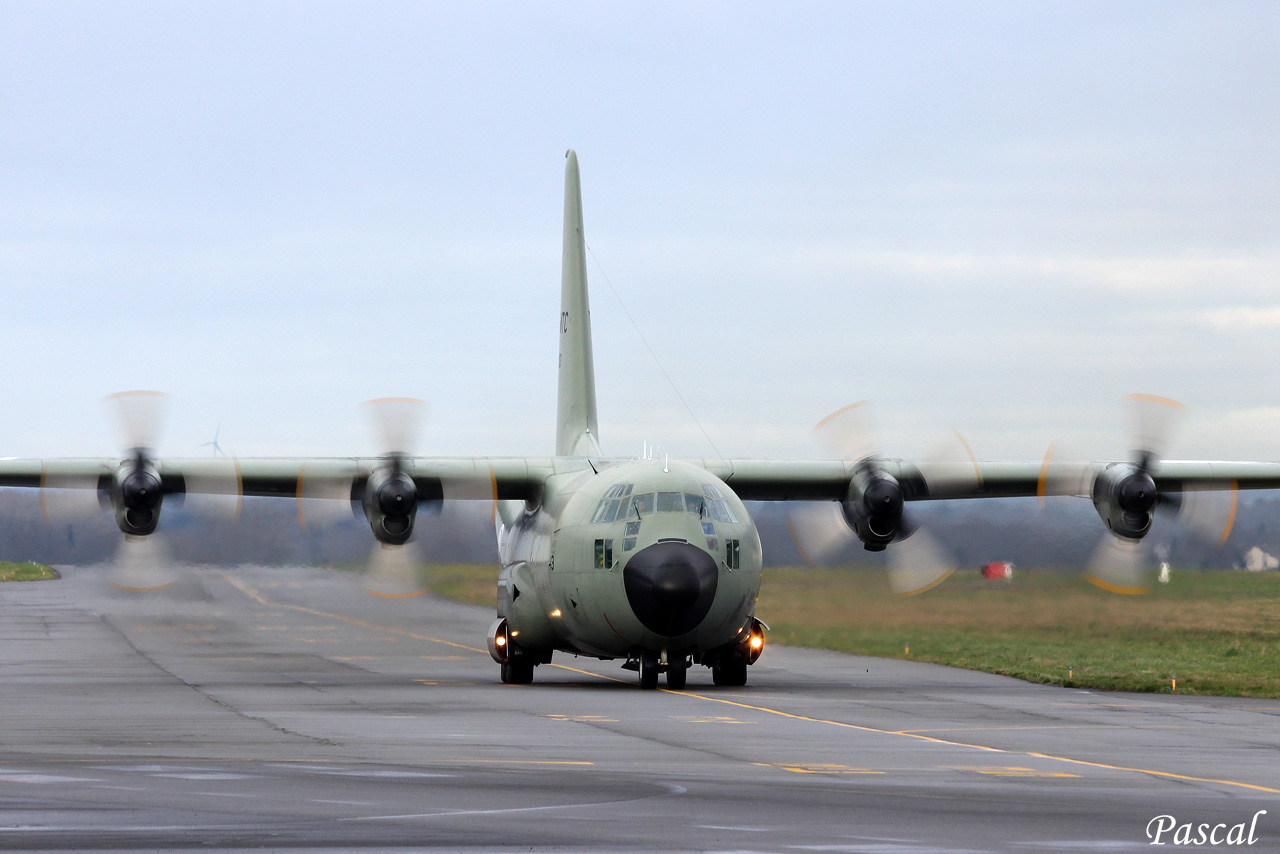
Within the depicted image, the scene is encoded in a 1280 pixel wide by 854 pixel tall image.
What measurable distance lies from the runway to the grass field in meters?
1.27

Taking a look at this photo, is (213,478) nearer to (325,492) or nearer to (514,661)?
(325,492)

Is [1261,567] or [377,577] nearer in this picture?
[377,577]

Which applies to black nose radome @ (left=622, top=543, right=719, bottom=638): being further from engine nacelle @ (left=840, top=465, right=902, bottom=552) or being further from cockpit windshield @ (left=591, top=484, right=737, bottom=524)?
engine nacelle @ (left=840, top=465, right=902, bottom=552)

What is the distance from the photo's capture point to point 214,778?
42.4 ft

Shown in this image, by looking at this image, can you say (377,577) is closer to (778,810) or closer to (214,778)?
(214,778)

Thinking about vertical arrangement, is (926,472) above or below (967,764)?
above

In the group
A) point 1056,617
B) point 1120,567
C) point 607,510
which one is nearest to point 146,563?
point 607,510

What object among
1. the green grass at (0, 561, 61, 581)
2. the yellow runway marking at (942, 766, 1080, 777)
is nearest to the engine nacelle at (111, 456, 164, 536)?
the yellow runway marking at (942, 766, 1080, 777)

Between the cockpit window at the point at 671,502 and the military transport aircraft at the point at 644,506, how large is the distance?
0.02 meters

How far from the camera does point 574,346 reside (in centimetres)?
3534

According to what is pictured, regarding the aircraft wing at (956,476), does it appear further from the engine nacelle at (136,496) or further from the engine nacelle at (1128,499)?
the engine nacelle at (136,496)

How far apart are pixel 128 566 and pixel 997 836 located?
22924 mm

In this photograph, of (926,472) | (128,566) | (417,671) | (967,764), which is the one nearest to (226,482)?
(128,566)

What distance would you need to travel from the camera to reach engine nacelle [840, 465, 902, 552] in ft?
97.5
